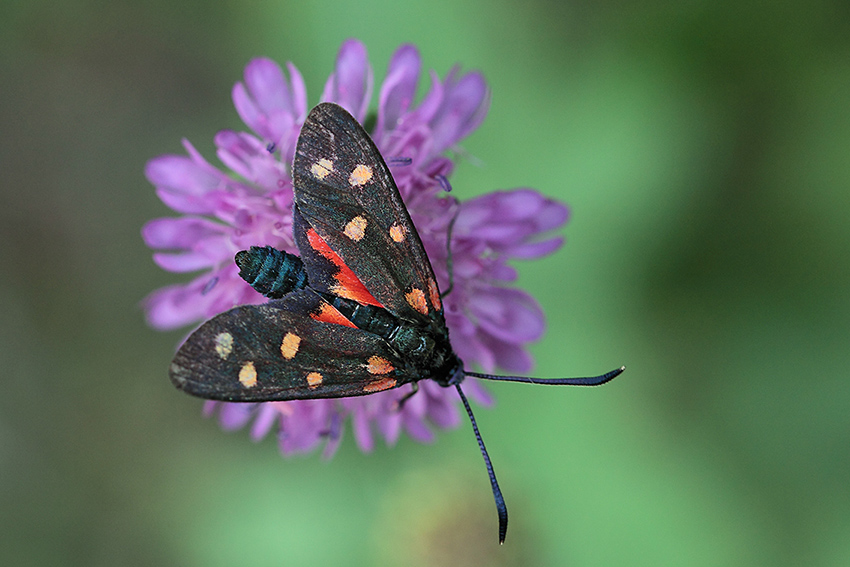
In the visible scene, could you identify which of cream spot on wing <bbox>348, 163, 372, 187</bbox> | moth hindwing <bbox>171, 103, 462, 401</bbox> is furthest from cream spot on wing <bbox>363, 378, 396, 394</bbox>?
cream spot on wing <bbox>348, 163, 372, 187</bbox>

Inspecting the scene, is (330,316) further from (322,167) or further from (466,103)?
(466,103)

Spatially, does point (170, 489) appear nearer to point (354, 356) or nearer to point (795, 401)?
point (354, 356)

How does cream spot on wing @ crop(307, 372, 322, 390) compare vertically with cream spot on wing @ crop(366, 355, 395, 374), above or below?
below

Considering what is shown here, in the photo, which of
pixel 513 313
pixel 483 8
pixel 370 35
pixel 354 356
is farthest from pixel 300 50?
pixel 354 356

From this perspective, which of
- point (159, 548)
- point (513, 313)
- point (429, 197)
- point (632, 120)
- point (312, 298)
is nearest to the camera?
point (312, 298)

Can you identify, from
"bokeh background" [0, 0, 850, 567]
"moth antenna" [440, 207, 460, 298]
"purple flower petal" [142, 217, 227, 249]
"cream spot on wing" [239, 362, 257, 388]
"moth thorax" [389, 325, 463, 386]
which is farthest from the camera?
"bokeh background" [0, 0, 850, 567]

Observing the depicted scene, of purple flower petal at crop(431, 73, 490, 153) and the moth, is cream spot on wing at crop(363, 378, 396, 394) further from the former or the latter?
purple flower petal at crop(431, 73, 490, 153)

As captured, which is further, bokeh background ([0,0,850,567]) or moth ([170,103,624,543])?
bokeh background ([0,0,850,567])
